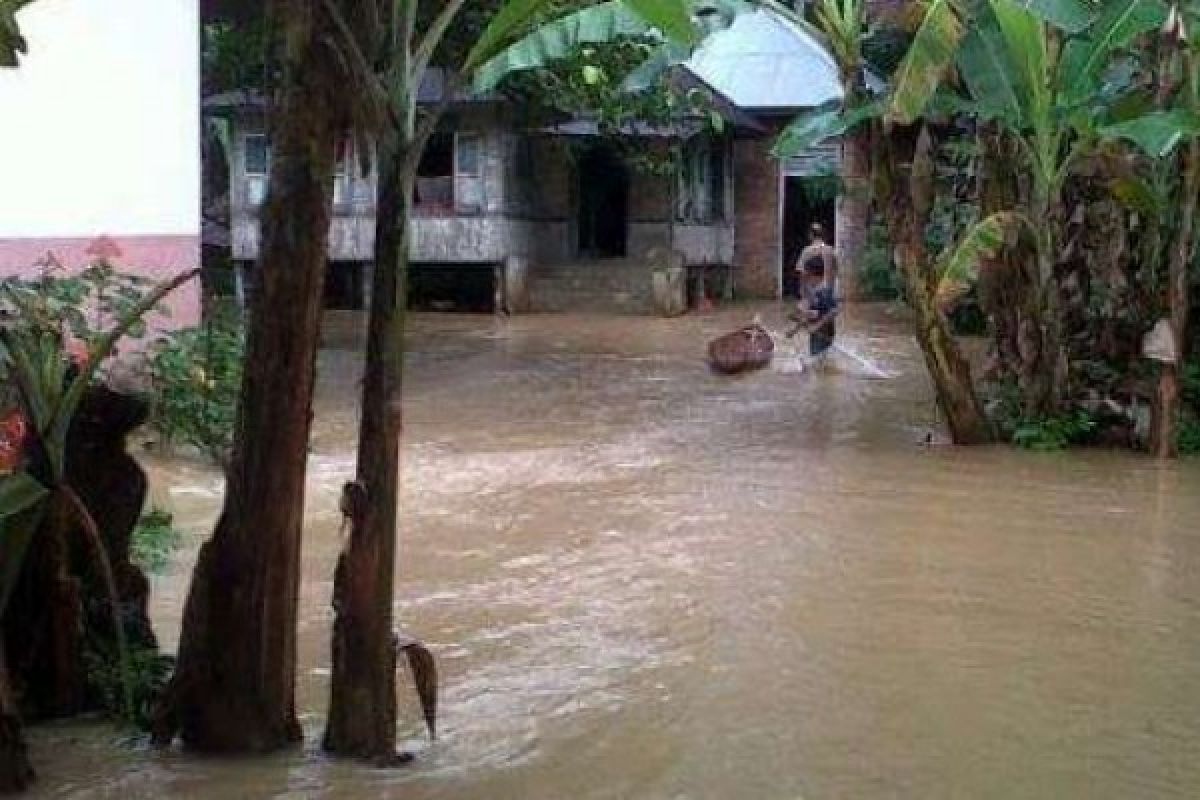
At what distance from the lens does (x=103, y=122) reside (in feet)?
42.3

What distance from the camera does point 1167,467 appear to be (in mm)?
12609

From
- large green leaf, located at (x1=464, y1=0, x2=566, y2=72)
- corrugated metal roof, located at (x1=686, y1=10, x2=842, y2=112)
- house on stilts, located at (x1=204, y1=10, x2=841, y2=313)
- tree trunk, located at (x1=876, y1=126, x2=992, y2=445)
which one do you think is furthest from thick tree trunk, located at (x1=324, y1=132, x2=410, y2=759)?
corrugated metal roof, located at (x1=686, y1=10, x2=842, y2=112)

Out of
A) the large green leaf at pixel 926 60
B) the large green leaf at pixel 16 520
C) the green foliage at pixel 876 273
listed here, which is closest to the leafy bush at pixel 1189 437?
the large green leaf at pixel 926 60

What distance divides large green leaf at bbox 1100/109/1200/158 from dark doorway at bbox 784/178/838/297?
17733 millimetres

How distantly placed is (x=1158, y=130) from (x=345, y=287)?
20323 millimetres

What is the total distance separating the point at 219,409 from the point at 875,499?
16.4 ft

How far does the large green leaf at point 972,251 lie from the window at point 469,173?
585 inches

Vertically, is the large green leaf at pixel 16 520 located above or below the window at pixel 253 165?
below

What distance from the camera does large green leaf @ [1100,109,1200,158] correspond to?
10883 millimetres

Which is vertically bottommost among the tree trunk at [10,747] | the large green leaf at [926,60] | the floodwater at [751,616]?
the floodwater at [751,616]

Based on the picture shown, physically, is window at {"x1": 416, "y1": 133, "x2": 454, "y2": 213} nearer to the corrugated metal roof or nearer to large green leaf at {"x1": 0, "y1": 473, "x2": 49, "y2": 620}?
the corrugated metal roof

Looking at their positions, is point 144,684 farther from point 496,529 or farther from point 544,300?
point 544,300

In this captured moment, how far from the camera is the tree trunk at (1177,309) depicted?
12.5 metres

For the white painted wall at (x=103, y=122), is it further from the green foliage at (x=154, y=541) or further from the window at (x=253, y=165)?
the window at (x=253, y=165)
